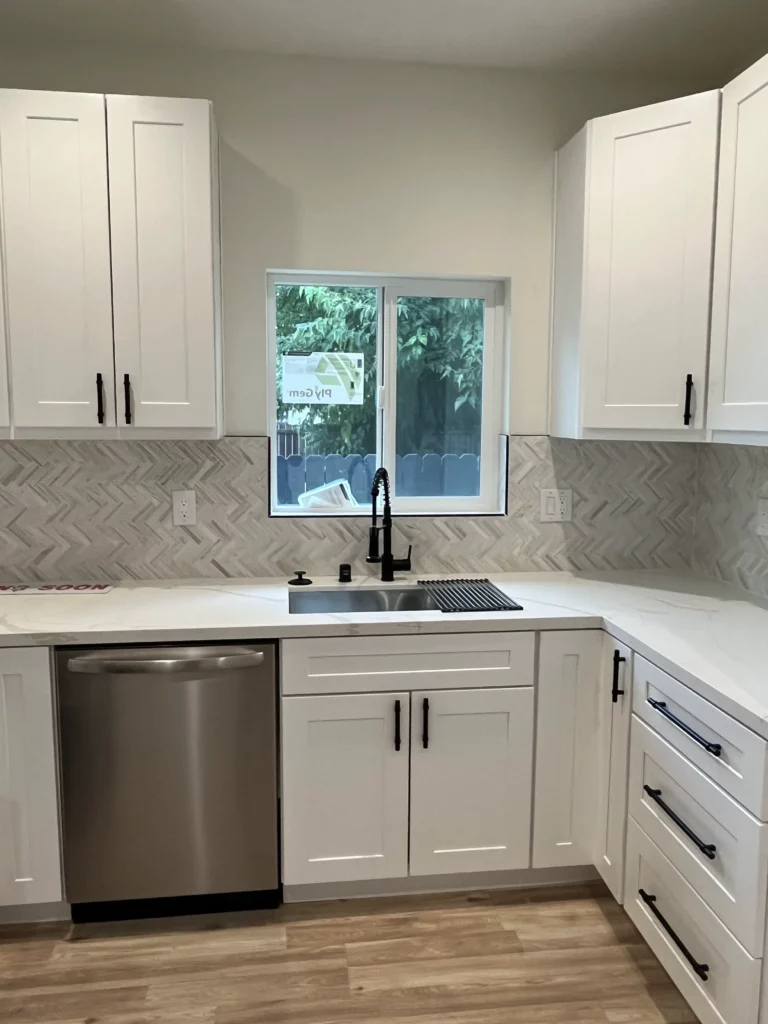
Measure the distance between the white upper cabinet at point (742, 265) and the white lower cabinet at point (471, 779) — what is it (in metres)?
1.02

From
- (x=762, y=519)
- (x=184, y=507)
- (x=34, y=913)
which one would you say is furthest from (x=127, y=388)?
(x=762, y=519)

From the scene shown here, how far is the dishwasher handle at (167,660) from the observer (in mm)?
2100

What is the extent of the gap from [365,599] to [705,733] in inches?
48.7

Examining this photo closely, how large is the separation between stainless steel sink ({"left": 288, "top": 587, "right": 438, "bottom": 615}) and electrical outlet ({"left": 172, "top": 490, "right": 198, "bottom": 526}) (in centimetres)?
47

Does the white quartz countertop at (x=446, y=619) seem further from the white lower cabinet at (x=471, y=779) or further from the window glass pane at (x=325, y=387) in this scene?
the window glass pane at (x=325, y=387)

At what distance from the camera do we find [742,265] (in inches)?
83.6

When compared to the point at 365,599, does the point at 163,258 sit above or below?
above

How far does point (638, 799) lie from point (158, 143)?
228 centimetres

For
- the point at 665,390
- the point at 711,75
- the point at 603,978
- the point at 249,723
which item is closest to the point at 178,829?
the point at 249,723

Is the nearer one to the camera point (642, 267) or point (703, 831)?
point (703, 831)

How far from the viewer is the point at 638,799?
206 cm

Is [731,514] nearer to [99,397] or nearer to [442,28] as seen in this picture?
[442,28]

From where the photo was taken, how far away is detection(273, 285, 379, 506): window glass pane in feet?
9.11

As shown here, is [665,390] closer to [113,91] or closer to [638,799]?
[638,799]
